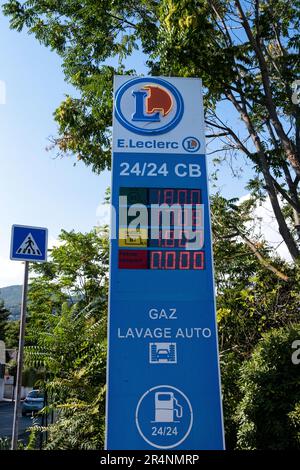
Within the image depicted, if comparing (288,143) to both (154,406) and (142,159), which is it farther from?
(154,406)

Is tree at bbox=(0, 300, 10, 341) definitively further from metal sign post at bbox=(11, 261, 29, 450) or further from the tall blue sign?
the tall blue sign

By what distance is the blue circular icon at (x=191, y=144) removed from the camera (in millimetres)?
6973

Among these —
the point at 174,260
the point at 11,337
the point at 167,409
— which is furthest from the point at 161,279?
the point at 11,337

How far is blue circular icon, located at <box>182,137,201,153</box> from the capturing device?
6973mm

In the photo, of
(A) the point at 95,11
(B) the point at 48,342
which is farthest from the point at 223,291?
(A) the point at 95,11

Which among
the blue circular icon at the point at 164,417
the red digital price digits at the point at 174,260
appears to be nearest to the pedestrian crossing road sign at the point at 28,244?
the red digital price digits at the point at 174,260

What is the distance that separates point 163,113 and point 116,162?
45.6 inches

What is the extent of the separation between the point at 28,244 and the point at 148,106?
2895 millimetres

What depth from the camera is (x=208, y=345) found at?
19.8 feet

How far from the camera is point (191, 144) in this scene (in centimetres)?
700

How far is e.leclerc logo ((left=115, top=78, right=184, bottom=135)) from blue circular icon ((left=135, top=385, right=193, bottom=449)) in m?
3.87

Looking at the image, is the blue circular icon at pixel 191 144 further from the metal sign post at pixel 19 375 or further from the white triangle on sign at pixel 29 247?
the metal sign post at pixel 19 375

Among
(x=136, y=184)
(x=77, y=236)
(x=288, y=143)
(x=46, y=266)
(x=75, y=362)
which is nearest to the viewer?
(x=136, y=184)

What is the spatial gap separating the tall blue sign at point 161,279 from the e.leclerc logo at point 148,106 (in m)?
0.02
